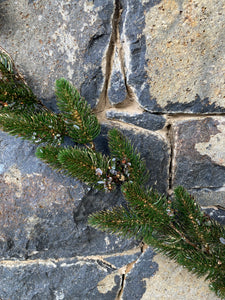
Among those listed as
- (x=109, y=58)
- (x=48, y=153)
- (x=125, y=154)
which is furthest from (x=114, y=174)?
(x=109, y=58)

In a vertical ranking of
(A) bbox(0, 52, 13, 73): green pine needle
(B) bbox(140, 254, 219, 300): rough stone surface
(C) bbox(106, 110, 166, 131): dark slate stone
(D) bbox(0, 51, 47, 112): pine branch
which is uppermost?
(A) bbox(0, 52, 13, 73): green pine needle

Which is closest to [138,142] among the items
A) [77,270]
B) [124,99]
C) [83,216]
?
[124,99]

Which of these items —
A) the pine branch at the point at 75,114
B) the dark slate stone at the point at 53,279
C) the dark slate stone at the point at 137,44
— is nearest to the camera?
the pine branch at the point at 75,114

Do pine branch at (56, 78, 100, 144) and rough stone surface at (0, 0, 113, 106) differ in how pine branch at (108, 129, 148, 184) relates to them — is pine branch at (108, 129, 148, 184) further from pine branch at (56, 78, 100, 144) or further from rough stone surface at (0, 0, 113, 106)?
rough stone surface at (0, 0, 113, 106)

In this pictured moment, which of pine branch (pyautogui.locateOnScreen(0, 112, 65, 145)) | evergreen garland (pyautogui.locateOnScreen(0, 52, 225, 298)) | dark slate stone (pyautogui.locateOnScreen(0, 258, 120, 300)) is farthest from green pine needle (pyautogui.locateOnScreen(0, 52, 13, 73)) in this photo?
dark slate stone (pyautogui.locateOnScreen(0, 258, 120, 300))

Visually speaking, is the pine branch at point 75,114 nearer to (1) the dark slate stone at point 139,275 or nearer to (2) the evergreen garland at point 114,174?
(2) the evergreen garland at point 114,174

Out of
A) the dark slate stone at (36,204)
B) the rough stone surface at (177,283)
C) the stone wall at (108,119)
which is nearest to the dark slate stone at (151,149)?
the stone wall at (108,119)

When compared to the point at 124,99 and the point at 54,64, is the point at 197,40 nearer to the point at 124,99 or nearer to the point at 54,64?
the point at 124,99

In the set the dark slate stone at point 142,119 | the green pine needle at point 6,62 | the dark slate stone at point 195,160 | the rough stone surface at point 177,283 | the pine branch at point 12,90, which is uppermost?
the green pine needle at point 6,62
